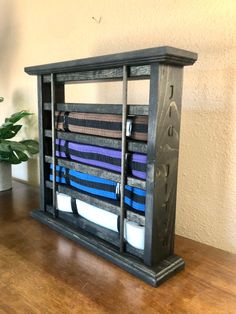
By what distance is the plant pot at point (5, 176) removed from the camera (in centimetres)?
121

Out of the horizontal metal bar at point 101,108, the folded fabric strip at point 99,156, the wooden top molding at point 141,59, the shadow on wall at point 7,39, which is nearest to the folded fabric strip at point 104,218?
the folded fabric strip at point 99,156

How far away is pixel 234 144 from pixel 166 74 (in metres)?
0.29

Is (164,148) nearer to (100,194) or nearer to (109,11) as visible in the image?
(100,194)

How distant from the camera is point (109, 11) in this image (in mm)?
956

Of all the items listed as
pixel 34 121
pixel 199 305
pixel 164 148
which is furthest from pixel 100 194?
pixel 34 121

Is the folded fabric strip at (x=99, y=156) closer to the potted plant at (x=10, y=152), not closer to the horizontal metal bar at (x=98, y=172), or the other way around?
the horizontal metal bar at (x=98, y=172)

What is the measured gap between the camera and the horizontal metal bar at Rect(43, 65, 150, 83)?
0.59m

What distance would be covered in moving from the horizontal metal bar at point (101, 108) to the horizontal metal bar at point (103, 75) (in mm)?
62

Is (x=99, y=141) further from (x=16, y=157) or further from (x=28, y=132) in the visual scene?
(x=28, y=132)

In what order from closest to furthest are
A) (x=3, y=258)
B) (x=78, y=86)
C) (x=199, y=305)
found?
(x=199, y=305), (x=3, y=258), (x=78, y=86)

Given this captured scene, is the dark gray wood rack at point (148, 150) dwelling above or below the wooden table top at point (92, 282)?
above

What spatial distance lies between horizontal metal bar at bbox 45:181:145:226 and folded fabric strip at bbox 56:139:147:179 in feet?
0.27

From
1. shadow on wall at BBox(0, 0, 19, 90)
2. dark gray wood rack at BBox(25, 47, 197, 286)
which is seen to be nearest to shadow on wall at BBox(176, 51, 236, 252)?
dark gray wood rack at BBox(25, 47, 197, 286)

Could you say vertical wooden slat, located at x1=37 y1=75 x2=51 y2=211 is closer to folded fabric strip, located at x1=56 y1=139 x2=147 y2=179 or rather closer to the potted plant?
folded fabric strip, located at x1=56 y1=139 x2=147 y2=179
